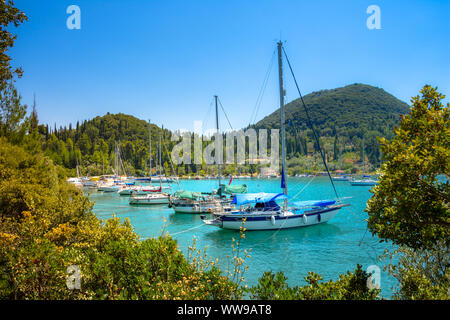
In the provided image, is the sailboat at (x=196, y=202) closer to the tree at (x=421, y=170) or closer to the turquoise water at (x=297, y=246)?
the turquoise water at (x=297, y=246)

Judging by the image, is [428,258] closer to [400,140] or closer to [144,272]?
[400,140]

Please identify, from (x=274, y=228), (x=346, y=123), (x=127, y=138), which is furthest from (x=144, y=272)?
(x=346, y=123)

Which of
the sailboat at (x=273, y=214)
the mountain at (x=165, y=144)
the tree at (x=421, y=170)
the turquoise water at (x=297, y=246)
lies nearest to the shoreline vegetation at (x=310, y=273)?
the tree at (x=421, y=170)

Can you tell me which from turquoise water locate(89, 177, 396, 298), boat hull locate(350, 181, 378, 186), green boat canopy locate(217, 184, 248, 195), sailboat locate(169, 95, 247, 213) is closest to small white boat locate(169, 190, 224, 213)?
sailboat locate(169, 95, 247, 213)

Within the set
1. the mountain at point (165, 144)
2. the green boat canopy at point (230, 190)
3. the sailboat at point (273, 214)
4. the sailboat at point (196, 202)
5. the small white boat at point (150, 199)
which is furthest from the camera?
the mountain at point (165, 144)

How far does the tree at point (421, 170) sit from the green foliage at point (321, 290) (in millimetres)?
1513

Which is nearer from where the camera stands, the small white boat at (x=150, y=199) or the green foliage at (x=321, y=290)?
the green foliage at (x=321, y=290)

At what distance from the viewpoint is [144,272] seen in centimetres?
571

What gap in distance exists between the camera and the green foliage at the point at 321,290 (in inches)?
189

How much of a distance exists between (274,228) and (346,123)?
643ft

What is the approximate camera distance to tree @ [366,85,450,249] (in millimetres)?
4882

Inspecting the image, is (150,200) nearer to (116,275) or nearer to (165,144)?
(116,275)

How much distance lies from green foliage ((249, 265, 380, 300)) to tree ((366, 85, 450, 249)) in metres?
1.51

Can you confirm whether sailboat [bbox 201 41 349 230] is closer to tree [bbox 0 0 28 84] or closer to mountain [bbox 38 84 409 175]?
tree [bbox 0 0 28 84]
